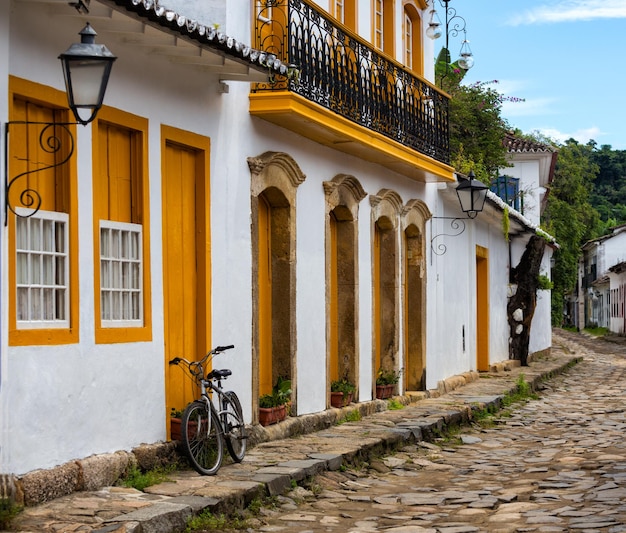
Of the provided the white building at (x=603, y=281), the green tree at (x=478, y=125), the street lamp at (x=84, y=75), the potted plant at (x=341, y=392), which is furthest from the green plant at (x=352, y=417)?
the white building at (x=603, y=281)

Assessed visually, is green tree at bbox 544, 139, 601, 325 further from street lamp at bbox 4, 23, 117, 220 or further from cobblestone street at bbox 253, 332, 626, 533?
street lamp at bbox 4, 23, 117, 220

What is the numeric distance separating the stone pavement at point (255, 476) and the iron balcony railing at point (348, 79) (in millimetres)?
3687

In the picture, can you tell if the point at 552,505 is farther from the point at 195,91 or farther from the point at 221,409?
the point at 195,91

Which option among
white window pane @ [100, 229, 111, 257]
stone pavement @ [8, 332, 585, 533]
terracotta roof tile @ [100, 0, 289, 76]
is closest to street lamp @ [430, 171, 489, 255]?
stone pavement @ [8, 332, 585, 533]

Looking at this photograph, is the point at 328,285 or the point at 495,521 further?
the point at 328,285

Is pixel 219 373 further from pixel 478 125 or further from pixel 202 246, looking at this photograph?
pixel 478 125

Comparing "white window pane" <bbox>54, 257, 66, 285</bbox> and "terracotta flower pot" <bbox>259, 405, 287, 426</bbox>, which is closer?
"white window pane" <bbox>54, 257, 66, 285</bbox>

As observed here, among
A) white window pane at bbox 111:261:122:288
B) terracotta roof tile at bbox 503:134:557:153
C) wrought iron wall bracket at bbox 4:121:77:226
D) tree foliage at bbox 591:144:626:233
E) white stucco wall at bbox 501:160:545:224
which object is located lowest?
white window pane at bbox 111:261:122:288

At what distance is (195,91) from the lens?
1052cm

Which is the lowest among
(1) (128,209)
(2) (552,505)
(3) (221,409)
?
(2) (552,505)

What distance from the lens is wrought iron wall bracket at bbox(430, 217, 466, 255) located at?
61.8ft

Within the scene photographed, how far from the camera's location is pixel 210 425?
31.8 feet

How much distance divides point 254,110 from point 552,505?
5.07 metres

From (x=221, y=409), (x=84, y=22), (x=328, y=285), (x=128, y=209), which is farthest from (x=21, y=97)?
(x=328, y=285)
